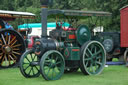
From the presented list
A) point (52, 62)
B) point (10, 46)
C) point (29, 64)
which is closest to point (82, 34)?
point (52, 62)

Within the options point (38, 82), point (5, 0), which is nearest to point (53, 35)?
point (38, 82)

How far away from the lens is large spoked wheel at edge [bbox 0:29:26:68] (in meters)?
11.9

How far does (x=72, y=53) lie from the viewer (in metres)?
9.54

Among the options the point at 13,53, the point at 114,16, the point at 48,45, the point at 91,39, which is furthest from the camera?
the point at 114,16

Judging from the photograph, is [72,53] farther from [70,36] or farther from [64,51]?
[70,36]

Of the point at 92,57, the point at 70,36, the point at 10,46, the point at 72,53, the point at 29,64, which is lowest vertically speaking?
the point at 29,64

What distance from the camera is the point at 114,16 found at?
30688mm

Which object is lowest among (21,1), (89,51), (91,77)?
(91,77)

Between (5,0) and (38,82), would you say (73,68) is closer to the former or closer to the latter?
(38,82)

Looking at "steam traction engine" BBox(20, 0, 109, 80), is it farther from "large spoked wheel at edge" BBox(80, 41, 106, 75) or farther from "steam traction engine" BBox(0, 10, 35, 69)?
"steam traction engine" BBox(0, 10, 35, 69)

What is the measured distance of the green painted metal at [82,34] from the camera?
9913mm

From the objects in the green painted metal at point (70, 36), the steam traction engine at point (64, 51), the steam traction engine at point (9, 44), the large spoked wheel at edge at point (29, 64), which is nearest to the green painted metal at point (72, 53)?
the steam traction engine at point (64, 51)

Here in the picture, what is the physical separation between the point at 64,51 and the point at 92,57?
101 centimetres

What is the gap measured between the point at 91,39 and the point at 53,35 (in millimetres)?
1476
